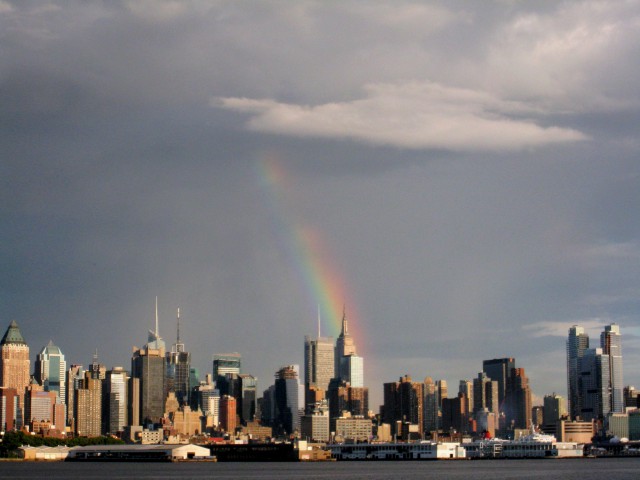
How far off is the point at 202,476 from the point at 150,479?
1255cm

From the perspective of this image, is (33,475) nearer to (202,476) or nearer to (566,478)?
(202,476)

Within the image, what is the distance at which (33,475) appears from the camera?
543 ft

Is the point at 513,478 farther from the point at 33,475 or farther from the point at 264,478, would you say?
the point at 33,475

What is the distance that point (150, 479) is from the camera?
154 m

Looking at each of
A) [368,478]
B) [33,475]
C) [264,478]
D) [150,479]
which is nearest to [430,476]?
[368,478]

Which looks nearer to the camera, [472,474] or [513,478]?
[513,478]

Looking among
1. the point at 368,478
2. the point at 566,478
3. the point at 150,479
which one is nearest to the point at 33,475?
the point at 150,479

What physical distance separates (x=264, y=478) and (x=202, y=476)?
43.1 ft

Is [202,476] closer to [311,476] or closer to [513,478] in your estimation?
[311,476]

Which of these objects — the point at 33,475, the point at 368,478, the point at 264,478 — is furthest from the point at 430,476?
the point at 33,475

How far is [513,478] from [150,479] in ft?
158

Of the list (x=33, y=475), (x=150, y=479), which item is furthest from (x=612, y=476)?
(x=33, y=475)

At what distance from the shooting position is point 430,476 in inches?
6280

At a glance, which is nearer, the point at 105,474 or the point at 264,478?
the point at 264,478
